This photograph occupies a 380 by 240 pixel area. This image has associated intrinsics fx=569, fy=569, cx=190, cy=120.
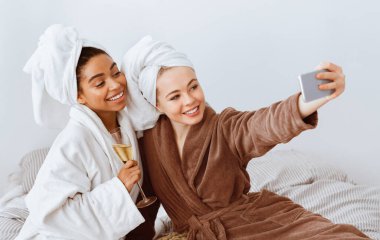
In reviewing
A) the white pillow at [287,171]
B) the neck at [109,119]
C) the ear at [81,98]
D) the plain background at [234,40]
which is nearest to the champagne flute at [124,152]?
the neck at [109,119]

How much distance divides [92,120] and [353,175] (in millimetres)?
1888

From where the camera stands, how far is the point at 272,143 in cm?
159

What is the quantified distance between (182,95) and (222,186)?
0.30m

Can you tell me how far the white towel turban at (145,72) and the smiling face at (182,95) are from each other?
0.03 m

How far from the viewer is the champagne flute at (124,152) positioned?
175cm

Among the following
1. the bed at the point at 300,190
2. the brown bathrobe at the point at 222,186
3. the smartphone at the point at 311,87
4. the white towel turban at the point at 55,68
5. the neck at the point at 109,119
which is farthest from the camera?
the bed at the point at 300,190

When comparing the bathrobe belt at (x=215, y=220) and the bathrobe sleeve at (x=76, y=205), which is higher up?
the bathrobe sleeve at (x=76, y=205)

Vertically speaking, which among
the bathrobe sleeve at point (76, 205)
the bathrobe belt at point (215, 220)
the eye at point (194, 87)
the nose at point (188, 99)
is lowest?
the bathrobe belt at point (215, 220)

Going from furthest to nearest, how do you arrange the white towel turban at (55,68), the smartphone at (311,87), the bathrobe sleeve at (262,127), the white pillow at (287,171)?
the white pillow at (287,171)
the white towel turban at (55,68)
the bathrobe sleeve at (262,127)
the smartphone at (311,87)

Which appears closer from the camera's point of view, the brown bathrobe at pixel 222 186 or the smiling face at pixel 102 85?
the brown bathrobe at pixel 222 186

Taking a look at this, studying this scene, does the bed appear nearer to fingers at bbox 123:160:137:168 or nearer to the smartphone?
fingers at bbox 123:160:137:168

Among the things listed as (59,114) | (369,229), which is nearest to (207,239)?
(59,114)

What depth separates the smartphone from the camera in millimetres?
1351

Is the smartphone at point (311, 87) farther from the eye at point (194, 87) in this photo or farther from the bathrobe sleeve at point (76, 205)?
the bathrobe sleeve at point (76, 205)
